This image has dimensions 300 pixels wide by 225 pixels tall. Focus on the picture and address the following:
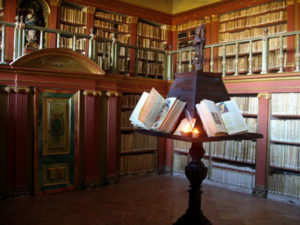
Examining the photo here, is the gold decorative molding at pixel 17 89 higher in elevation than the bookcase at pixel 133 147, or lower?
higher

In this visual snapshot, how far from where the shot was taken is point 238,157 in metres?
4.88

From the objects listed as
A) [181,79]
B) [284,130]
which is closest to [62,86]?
[181,79]

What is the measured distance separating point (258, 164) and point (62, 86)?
11.5 feet

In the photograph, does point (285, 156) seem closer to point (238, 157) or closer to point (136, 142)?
point (238, 157)

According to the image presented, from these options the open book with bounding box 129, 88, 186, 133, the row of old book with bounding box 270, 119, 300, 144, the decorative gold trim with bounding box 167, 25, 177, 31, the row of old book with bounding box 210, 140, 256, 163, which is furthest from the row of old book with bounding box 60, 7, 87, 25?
the open book with bounding box 129, 88, 186, 133

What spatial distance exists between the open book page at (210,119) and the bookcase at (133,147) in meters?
3.74

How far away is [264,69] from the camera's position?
14.8ft

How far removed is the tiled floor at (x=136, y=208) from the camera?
3.46m

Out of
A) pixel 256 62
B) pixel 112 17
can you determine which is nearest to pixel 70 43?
pixel 112 17

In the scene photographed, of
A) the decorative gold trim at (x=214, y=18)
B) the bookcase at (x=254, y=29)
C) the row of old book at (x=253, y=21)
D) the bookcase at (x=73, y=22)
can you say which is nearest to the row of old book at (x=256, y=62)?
the bookcase at (x=254, y=29)

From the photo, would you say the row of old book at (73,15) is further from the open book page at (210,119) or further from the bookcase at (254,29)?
the open book page at (210,119)

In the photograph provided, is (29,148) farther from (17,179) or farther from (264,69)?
(264,69)

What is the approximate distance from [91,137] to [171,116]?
3088 millimetres

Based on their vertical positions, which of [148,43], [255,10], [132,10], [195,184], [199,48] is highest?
[132,10]
